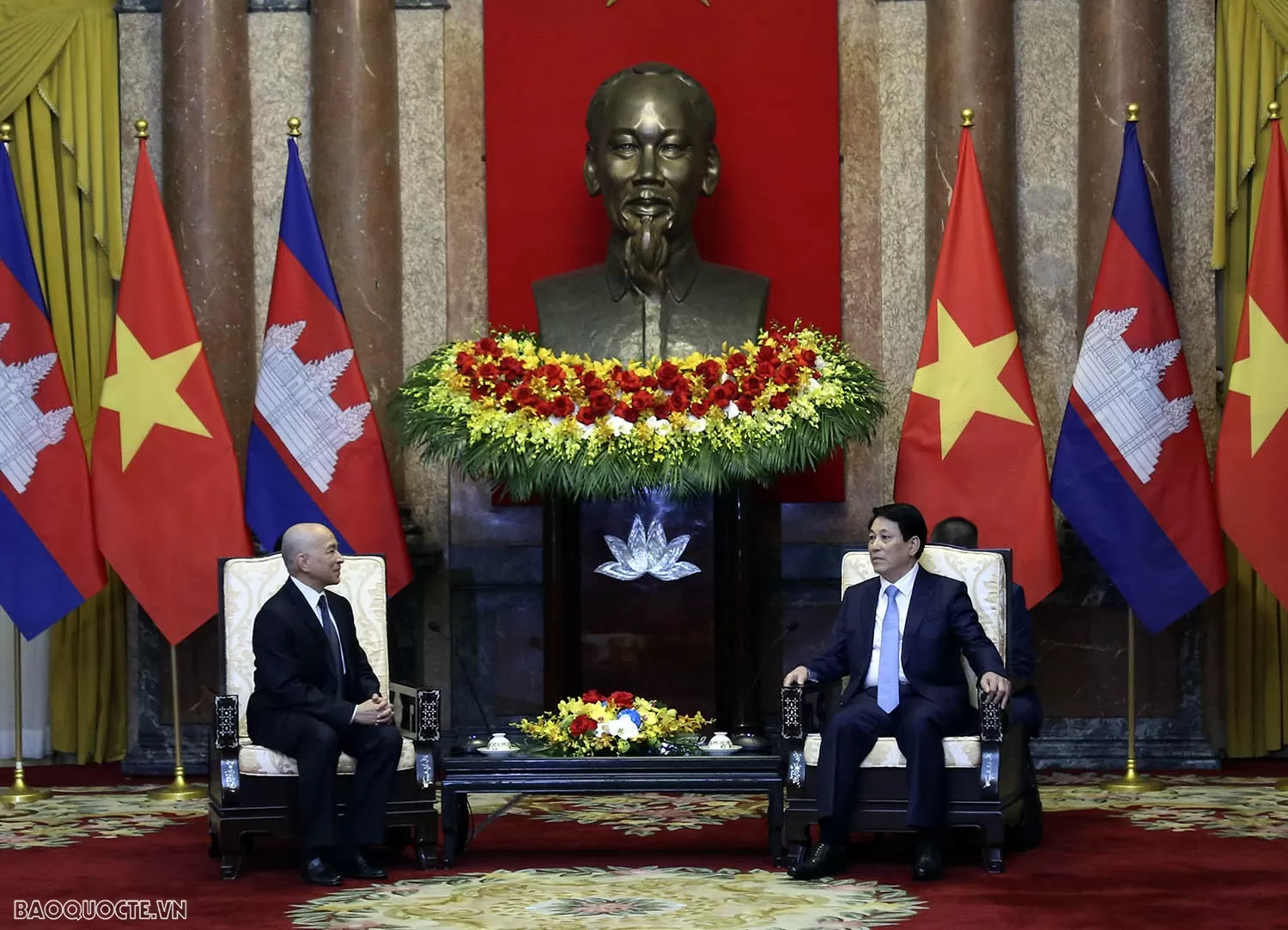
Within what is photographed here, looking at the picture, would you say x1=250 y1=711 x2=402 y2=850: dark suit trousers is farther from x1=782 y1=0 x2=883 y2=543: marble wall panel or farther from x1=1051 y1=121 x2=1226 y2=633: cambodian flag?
x1=782 y1=0 x2=883 y2=543: marble wall panel

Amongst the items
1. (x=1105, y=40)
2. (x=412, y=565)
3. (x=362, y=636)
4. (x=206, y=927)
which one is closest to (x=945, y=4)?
(x=1105, y=40)

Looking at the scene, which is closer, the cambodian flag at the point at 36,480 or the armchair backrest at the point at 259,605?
the armchair backrest at the point at 259,605

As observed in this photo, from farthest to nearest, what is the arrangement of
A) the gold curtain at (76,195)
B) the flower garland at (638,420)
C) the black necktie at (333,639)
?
the gold curtain at (76,195)
the flower garland at (638,420)
the black necktie at (333,639)

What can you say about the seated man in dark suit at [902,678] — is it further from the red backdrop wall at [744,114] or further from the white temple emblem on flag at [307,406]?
the red backdrop wall at [744,114]

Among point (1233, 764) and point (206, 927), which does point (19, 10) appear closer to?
point (206, 927)

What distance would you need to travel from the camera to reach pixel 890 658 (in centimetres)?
643

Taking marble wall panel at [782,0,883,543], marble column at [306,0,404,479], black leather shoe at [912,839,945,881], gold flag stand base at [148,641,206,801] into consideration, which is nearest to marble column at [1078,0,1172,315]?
marble wall panel at [782,0,883,543]

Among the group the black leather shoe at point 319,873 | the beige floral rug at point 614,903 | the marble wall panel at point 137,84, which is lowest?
the beige floral rug at point 614,903

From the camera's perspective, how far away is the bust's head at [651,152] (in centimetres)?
832

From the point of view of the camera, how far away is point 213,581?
8.22 metres

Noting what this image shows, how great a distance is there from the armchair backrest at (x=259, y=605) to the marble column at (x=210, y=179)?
2.27m

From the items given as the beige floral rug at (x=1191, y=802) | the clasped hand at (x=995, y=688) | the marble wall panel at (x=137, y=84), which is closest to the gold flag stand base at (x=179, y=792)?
the marble wall panel at (x=137, y=84)

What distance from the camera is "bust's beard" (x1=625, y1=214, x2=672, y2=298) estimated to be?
8312 millimetres

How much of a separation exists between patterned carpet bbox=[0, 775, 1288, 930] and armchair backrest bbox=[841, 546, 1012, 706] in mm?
767
